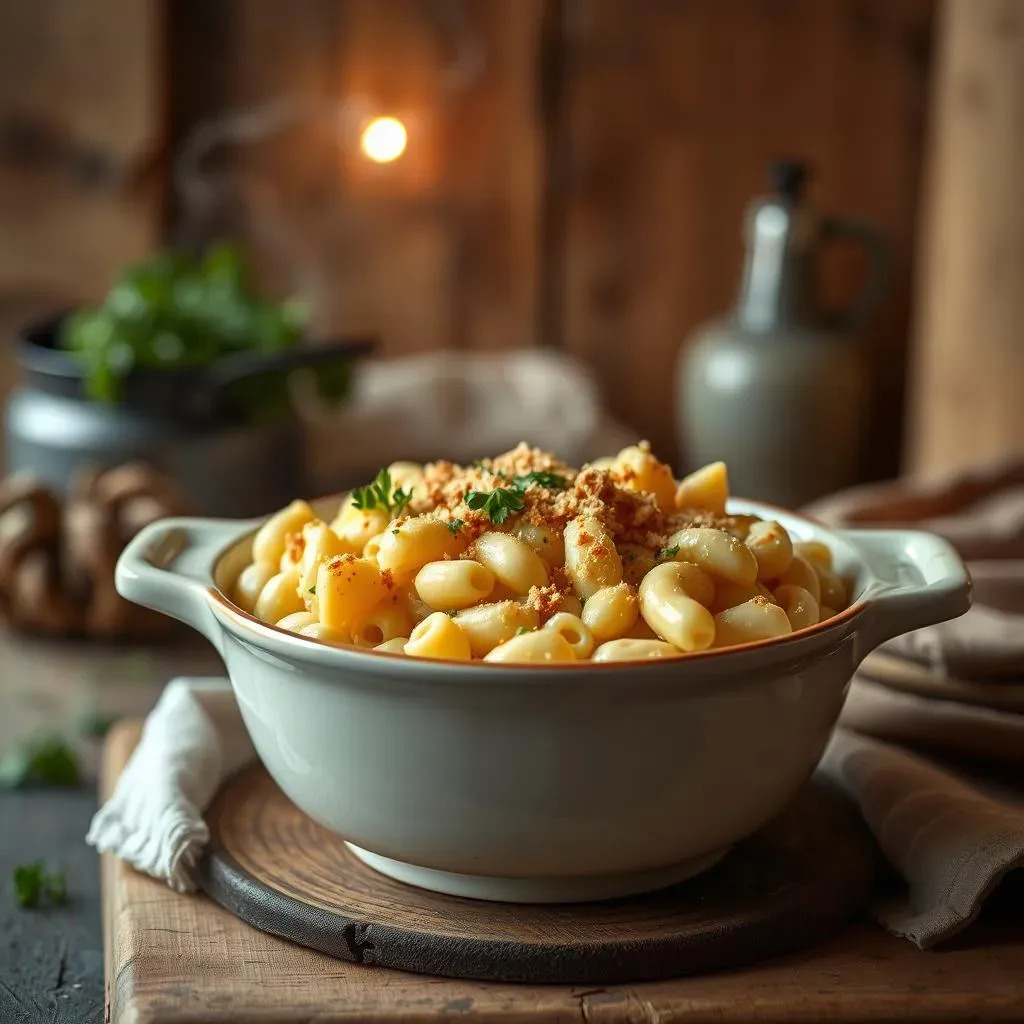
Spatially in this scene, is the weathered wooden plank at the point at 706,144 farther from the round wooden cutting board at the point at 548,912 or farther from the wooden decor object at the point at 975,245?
the round wooden cutting board at the point at 548,912

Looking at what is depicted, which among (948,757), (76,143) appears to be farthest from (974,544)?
(76,143)

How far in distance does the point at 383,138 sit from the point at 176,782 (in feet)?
4.67

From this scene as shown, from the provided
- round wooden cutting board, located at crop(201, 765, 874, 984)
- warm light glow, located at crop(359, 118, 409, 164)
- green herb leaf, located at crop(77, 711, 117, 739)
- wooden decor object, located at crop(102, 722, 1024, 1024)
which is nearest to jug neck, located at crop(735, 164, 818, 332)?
warm light glow, located at crop(359, 118, 409, 164)

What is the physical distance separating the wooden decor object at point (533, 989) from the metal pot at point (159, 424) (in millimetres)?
992

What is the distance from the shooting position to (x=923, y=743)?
1.12 metres

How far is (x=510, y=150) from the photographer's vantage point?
245 centimetres

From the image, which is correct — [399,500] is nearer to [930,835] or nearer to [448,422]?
[930,835]

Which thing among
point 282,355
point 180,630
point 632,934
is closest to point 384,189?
point 282,355

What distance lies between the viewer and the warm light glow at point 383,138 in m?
2.21

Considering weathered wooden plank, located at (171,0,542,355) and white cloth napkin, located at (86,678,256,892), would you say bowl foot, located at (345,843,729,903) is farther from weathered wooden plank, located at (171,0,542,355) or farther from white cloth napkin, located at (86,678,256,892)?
weathered wooden plank, located at (171,0,542,355)

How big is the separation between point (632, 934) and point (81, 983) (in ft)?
1.21

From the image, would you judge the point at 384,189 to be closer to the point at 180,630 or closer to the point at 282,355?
the point at 282,355

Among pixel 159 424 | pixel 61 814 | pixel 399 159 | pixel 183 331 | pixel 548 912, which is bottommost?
pixel 61 814

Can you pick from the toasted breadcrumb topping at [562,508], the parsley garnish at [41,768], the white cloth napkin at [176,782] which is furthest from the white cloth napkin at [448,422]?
the toasted breadcrumb topping at [562,508]
